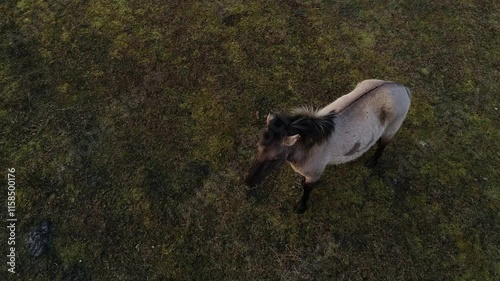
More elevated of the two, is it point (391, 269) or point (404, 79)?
point (404, 79)

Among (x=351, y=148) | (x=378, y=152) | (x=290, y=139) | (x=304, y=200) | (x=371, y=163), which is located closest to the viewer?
(x=290, y=139)

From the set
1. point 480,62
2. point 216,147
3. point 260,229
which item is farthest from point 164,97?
point 480,62

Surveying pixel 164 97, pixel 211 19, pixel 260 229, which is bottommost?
pixel 260 229

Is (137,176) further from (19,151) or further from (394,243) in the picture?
(394,243)

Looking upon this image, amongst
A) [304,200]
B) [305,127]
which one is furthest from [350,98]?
[304,200]

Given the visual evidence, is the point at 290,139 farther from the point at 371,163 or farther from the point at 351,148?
the point at 371,163

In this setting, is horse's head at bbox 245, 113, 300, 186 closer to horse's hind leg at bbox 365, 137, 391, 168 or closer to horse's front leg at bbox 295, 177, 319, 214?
horse's front leg at bbox 295, 177, 319, 214
